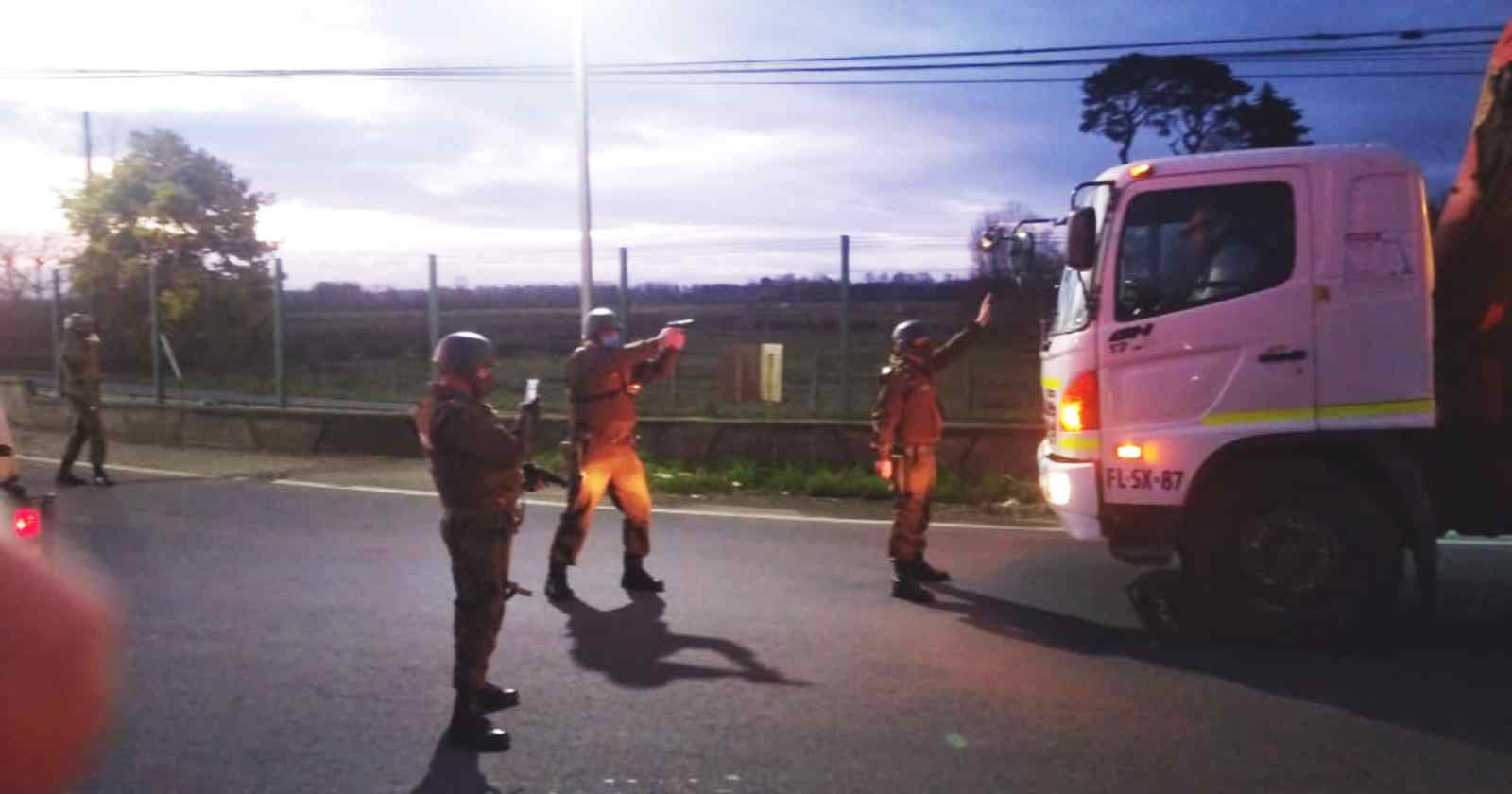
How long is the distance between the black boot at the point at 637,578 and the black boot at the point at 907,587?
1425 millimetres

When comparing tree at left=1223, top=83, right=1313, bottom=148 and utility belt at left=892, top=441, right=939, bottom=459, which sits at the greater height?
tree at left=1223, top=83, right=1313, bottom=148

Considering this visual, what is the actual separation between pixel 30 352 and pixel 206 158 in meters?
4.47

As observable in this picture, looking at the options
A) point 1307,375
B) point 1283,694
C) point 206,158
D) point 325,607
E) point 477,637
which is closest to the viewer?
point 477,637

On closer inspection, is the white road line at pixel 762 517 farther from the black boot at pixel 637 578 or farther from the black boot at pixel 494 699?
the black boot at pixel 494 699

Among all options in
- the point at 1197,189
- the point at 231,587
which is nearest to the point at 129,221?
the point at 231,587

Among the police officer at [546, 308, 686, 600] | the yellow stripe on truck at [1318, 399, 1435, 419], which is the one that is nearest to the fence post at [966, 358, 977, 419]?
the police officer at [546, 308, 686, 600]

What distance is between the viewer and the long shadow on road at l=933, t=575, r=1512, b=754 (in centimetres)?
606

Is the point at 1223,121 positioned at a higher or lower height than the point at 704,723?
higher

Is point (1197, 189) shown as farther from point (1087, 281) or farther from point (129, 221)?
point (129, 221)

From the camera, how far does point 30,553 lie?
2.45 m

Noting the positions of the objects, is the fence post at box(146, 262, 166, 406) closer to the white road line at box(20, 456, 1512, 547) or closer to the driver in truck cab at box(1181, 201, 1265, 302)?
the white road line at box(20, 456, 1512, 547)

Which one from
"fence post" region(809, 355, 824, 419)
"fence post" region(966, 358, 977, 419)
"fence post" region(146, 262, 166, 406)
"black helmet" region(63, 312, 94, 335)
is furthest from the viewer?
"fence post" region(146, 262, 166, 406)

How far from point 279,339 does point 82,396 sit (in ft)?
14.4

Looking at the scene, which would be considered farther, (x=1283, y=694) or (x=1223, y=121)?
(x=1223, y=121)
